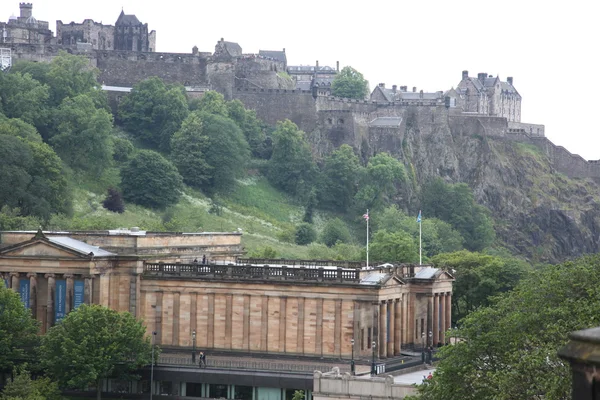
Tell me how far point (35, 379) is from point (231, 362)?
39.0 ft

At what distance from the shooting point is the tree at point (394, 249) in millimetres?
128625

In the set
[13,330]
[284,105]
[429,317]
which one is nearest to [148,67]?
[284,105]

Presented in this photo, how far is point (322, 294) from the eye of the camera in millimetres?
81375

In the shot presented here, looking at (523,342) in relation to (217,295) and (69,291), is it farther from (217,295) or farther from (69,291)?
(69,291)

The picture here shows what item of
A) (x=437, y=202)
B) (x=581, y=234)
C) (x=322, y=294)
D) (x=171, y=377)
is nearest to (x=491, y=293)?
(x=322, y=294)

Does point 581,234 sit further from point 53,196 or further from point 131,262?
point 131,262

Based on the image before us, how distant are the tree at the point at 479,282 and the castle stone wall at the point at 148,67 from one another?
85943mm

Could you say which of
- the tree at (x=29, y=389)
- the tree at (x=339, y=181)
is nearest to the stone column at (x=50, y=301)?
the tree at (x=29, y=389)

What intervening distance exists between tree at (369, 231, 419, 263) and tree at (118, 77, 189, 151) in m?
47.8

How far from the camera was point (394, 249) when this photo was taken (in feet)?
429

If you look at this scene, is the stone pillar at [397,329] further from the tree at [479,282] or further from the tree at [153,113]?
the tree at [153,113]

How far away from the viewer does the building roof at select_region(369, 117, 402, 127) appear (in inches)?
7672

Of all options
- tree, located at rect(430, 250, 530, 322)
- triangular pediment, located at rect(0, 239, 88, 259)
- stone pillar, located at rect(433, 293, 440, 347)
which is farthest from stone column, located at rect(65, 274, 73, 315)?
tree, located at rect(430, 250, 530, 322)

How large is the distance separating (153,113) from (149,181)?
79.3 ft
